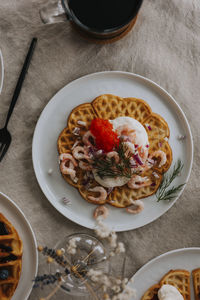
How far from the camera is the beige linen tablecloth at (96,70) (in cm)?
256

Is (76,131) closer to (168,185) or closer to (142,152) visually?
(142,152)

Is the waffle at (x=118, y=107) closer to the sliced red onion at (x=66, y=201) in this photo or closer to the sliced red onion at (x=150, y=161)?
the sliced red onion at (x=150, y=161)

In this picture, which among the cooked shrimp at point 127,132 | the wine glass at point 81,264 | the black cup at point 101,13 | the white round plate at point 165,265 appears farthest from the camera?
the white round plate at point 165,265

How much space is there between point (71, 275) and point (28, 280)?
0.39 meters

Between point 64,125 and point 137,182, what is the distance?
0.69 m

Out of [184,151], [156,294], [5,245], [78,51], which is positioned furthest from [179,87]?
[5,245]

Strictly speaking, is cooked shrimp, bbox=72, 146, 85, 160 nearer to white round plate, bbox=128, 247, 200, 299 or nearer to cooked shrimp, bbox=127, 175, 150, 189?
cooked shrimp, bbox=127, 175, 150, 189

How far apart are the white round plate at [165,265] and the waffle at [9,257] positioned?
0.86m

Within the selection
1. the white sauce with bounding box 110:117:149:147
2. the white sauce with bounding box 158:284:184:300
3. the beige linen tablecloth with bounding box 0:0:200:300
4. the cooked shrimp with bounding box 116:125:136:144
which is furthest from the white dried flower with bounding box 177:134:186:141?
the white sauce with bounding box 158:284:184:300

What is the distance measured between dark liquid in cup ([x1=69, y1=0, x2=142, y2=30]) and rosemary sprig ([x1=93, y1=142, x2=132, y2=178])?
819mm

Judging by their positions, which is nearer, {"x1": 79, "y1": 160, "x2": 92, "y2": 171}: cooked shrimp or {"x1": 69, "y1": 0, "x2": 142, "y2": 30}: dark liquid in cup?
{"x1": 69, "y1": 0, "x2": 142, "y2": 30}: dark liquid in cup

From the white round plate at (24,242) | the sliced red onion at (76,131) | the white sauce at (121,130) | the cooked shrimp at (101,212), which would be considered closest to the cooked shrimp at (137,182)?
the white sauce at (121,130)

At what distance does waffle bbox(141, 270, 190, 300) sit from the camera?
2.46 meters

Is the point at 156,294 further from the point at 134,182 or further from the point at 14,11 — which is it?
the point at 14,11
